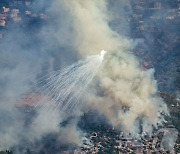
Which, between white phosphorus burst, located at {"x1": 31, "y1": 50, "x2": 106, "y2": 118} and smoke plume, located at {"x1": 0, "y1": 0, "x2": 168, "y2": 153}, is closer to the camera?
smoke plume, located at {"x1": 0, "y1": 0, "x2": 168, "y2": 153}

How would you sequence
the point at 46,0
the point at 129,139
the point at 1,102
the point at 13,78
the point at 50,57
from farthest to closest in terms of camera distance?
the point at 46,0, the point at 50,57, the point at 13,78, the point at 1,102, the point at 129,139

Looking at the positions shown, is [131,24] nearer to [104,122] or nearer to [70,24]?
[70,24]

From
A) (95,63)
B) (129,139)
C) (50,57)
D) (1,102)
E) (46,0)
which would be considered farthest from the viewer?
(46,0)

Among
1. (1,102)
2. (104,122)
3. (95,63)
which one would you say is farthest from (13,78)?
(104,122)

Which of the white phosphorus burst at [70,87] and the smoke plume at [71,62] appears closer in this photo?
the smoke plume at [71,62]

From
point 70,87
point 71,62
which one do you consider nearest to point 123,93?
point 70,87

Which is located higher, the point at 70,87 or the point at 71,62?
the point at 71,62

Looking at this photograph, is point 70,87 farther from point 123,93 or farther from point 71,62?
point 71,62

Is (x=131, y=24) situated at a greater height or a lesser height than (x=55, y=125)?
greater
